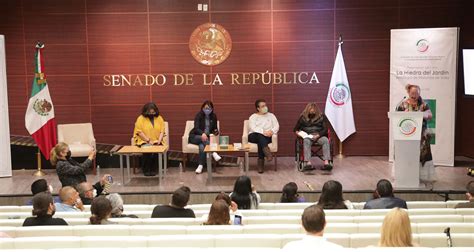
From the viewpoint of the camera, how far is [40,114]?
9.18 m

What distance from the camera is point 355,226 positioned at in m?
4.20

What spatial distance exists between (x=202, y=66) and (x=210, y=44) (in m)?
0.41

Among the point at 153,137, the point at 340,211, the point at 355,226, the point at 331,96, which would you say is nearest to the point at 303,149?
the point at 331,96

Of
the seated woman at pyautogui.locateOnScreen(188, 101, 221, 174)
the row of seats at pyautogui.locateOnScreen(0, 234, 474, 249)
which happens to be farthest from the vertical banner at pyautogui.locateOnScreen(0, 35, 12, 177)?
the row of seats at pyautogui.locateOnScreen(0, 234, 474, 249)

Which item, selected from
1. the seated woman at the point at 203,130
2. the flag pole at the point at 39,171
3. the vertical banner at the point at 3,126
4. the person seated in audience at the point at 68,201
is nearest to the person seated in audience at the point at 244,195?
the person seated in audience at the point at 68,201

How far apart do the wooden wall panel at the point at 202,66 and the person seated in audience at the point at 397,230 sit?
7.05m

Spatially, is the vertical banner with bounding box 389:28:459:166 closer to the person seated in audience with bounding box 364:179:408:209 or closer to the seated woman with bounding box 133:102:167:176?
Answer: the seated woman with bounding box 133:102:167:176

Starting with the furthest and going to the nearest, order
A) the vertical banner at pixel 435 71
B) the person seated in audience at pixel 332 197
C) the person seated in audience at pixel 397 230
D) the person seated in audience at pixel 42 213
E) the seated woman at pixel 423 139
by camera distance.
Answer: the vertical banner at pixel 435 71
the seated woman at pixel 423 139
the person seated in audience at pixel 332 197
the person seated in audience at pixel 42 213
the person seated in audience at pixel 397 230

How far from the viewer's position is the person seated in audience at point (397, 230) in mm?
3297

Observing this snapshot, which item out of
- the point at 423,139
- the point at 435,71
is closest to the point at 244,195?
the point at 423,139

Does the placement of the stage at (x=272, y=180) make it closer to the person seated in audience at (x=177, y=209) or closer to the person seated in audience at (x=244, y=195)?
the person seated in audience at (x=244, y=195)

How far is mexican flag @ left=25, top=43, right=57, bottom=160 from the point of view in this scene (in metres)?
9.11

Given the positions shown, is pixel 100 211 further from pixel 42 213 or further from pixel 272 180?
pixel 272 180

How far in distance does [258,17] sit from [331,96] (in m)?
1.89
